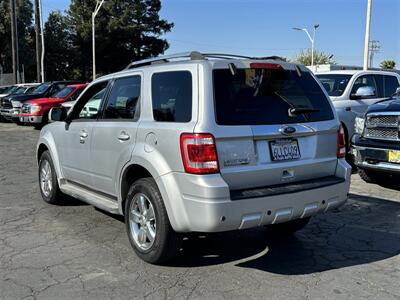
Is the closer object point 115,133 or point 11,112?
point 115,133

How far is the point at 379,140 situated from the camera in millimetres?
7582

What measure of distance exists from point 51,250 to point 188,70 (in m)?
2.27

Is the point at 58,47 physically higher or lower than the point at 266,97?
higher

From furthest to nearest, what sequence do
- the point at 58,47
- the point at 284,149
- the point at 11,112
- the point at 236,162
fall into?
the point at 58,47 → the point at 11,112 → the point at 284,149 → the point at 236,162

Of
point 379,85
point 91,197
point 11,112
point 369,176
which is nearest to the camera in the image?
point 91,197

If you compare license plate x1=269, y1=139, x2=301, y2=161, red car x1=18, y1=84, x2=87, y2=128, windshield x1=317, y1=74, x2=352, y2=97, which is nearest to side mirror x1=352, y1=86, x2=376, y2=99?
windshield x1=317, y1=74, x2=352, y2=97

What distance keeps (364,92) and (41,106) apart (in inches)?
450

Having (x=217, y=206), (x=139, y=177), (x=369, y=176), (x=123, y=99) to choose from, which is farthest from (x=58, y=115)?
(x=369, y=176)

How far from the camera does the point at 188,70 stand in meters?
4.21

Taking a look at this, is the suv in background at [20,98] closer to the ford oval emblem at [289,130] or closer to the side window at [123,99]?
the side window at [123,99]

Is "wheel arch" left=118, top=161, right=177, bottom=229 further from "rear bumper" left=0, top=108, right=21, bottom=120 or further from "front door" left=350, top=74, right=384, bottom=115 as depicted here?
"rear bumper" left=0, top=108, right=21, bottom=120

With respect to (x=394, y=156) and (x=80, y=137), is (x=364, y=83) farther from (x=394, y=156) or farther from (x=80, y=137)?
(x=80, y=137)

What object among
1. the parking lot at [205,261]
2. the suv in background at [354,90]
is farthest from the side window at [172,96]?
the suv in background at [354,90]

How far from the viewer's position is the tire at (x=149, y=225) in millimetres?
4230
